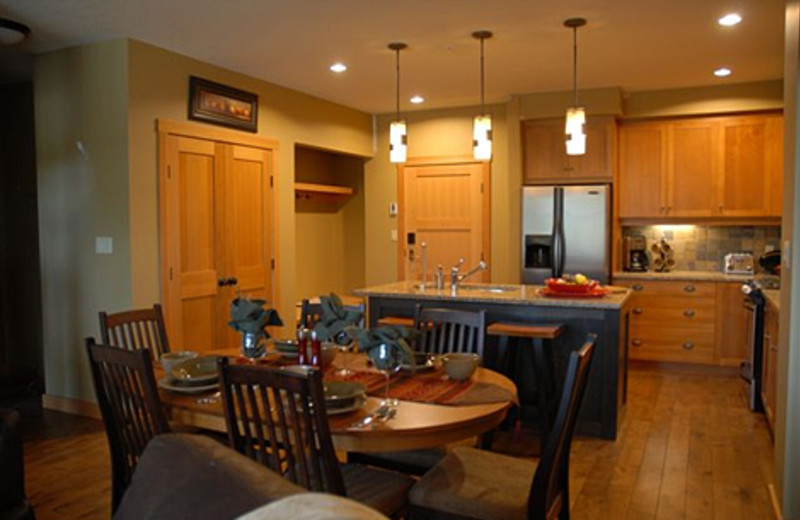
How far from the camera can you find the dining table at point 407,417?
6.67 ft

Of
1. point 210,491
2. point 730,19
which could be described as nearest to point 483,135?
point 730,19

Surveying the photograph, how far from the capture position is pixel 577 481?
3439 millimetres

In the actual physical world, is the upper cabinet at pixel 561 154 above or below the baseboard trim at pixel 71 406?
above

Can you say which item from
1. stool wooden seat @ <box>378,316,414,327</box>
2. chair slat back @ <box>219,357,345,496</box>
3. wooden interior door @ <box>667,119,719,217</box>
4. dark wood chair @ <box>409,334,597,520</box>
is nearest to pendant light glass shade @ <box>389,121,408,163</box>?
stool wooden seat @ <box>378,316,414,327</box>

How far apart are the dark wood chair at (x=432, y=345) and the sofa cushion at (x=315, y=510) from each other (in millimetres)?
1905

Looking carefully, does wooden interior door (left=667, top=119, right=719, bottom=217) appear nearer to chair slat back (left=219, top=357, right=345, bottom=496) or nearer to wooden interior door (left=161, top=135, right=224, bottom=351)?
wooden interior door (left=161, top=135, right=224, bottom=351)

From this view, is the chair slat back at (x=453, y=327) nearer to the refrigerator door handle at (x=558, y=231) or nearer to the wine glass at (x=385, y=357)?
the wine glass at (x=385, y=357)

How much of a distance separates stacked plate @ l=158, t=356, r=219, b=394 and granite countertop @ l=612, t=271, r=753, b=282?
14.8 ft

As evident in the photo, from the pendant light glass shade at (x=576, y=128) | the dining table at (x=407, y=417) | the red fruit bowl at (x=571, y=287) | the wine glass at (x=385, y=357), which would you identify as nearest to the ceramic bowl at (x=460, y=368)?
the dining table at (x=407, y=417)

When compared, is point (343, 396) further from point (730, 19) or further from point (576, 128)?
point (730, 19)

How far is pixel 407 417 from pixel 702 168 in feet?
17.0

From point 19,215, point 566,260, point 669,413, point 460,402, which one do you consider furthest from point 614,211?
point 19,215

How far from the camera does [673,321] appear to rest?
6.05 metres

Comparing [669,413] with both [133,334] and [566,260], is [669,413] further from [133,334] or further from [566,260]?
[133,334]
